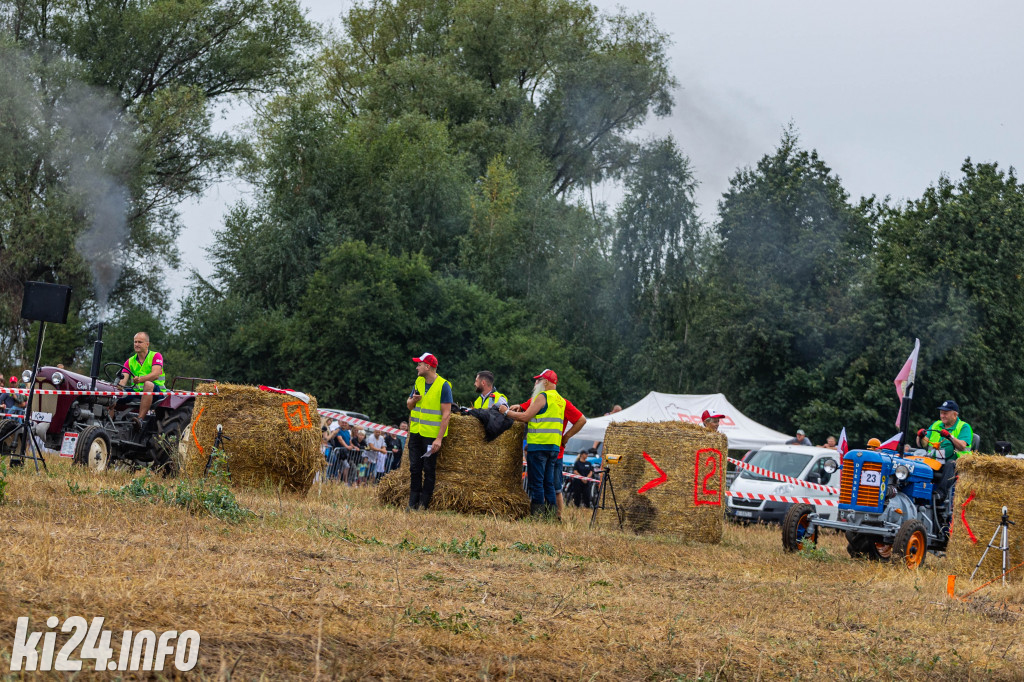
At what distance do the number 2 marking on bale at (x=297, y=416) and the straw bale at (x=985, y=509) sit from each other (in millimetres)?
7533

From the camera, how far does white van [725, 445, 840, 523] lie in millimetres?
21766

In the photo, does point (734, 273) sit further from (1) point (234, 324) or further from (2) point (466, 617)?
(2) point (466, 617)

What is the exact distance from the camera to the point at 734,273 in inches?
1527

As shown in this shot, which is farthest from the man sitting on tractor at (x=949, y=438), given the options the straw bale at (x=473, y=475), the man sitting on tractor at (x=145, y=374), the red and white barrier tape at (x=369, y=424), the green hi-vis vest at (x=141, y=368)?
the red and white barrier tape at (x=369, y=424)

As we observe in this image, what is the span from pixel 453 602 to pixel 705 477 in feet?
24.3

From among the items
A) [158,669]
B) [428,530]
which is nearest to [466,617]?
[158,669]

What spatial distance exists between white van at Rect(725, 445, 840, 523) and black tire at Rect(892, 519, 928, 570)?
8.29 m

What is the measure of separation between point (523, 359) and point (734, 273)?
7654 millimetres

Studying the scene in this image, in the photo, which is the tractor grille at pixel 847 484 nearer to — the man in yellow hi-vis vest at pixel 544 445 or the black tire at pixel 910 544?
the black tire at pixel 910 544

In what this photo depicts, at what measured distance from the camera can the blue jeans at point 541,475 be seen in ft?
46.6

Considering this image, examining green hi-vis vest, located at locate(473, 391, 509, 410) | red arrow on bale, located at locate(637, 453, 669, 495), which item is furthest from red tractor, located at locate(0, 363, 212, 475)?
red arrow on bale, located at locate(637, 453, 669, 495)

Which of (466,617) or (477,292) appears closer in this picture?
(466,617)

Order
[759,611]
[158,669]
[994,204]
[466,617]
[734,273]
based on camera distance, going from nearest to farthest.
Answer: [158,669]
[466,617]
[759,611]
[994,204]
[734,273]

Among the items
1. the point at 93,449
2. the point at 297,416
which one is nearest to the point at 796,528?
the point at 297,416
